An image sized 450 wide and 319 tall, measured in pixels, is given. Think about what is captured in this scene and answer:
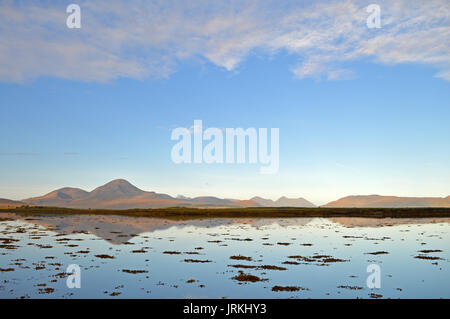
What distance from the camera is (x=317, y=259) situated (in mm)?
35125

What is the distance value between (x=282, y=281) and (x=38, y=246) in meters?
34.9

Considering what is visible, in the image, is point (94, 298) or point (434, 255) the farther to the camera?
point (434, 255)
